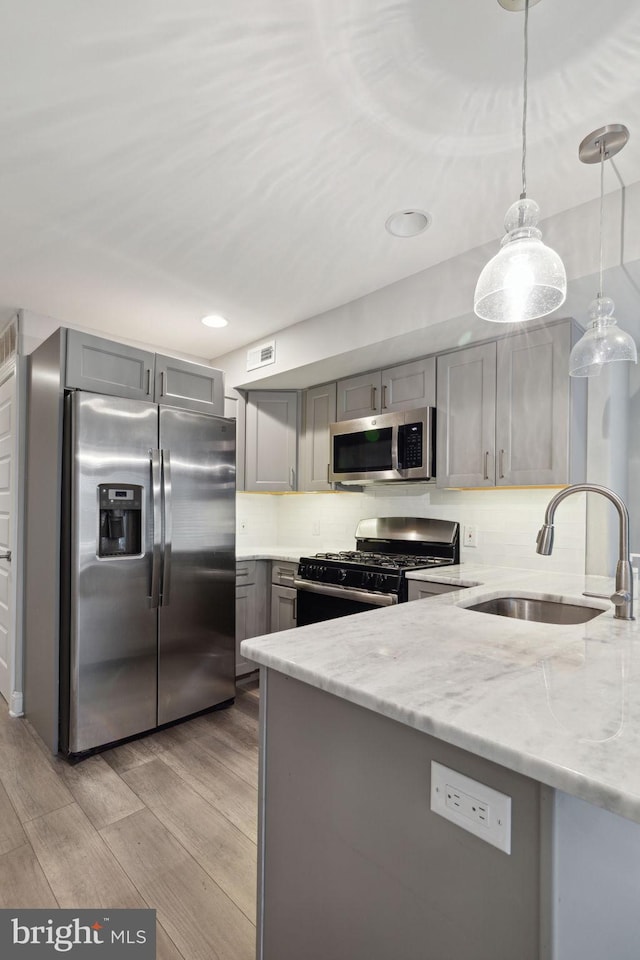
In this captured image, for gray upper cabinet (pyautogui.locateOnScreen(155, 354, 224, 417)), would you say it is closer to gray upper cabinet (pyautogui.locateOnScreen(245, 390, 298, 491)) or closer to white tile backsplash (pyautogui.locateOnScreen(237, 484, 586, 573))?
gray upper cabinet (pyautogui.locateOnScreen(245, 390, 298, 491))

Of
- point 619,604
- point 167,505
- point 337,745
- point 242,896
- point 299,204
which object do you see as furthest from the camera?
point 167,505

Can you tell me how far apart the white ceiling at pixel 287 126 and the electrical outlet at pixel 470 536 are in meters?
1.62

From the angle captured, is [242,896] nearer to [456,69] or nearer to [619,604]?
[619,604]

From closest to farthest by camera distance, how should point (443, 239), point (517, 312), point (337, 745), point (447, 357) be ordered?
point (337, 745)
point (517, 312)
point (443, 239)
point (447, 357)

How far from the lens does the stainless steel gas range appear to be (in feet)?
9.48

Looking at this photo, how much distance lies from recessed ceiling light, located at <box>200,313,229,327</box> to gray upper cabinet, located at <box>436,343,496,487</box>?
4.84 feet

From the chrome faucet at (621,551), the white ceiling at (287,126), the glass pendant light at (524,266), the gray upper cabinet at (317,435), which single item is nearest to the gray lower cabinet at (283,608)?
the gray upper cabinet at (317,435)

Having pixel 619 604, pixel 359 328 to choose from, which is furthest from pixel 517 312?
pixel 359 328

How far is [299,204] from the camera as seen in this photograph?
2084 mm

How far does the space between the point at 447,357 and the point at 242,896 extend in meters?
2.74

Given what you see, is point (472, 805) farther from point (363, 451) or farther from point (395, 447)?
point (363, 451)

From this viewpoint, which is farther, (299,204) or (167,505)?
(167,505)

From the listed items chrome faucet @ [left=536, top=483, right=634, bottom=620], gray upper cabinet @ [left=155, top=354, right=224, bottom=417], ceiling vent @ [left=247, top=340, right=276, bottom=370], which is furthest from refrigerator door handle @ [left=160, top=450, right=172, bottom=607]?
chrome faucet @ [left=536, top=483, right=634, bottom=620]

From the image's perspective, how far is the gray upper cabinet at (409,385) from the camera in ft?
10.3
